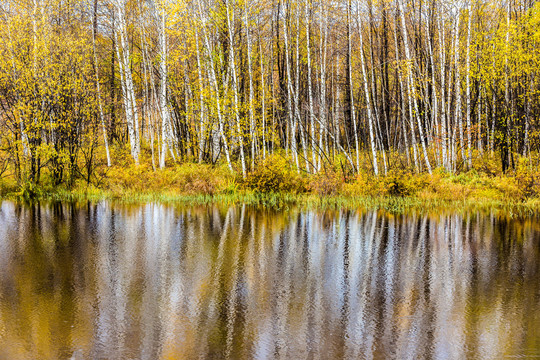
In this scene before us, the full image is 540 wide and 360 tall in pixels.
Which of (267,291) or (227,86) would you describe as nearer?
(267,291)

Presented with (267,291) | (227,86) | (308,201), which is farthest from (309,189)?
(267,291)

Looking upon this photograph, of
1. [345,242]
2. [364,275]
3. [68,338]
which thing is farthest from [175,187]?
[68,338]

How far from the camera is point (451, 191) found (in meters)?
22.3

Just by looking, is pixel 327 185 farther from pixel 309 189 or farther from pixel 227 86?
pixel 227 86

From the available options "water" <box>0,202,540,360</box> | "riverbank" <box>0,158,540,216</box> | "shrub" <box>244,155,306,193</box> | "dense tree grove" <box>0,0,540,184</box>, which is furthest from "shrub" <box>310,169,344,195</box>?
"water" <box>0,202,540,360</box>

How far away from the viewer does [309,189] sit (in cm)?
2389

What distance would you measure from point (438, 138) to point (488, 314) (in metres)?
20.8

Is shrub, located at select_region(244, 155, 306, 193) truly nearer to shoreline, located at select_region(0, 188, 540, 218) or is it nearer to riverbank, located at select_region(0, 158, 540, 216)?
riverbank, located at select_region(0, 158, 540, 216)

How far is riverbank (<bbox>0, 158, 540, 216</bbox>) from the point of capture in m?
21.5

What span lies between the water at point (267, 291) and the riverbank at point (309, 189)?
5.22m

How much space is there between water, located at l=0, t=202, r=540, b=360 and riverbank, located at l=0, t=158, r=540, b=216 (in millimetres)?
5216

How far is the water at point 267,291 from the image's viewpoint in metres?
6.68

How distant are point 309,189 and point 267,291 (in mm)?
15020

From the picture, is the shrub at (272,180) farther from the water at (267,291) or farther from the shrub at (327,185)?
the water at (267,291)
